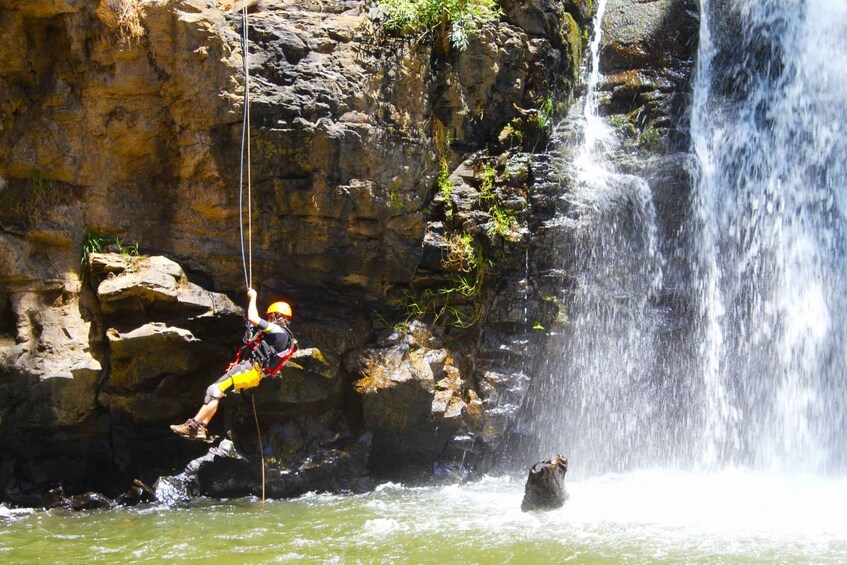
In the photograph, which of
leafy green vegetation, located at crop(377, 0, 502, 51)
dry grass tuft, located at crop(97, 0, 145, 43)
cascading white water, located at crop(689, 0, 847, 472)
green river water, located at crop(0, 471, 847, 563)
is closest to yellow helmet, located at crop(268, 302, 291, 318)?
green river water, located at crop(0, 471, 847, 563)

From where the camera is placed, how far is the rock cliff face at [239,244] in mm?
8859

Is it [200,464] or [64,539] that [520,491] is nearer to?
[200,464]

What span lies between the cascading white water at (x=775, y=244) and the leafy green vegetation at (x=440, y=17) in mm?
4172

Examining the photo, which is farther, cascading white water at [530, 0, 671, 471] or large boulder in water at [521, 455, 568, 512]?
cascading white water at [530, 0, 671, 471]

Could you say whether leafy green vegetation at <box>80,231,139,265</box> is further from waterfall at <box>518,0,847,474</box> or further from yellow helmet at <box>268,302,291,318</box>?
waterfall at <box>518,0,847,474</box>

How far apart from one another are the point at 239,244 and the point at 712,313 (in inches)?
269

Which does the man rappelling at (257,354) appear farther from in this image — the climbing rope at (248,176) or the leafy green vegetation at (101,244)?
the leafy green vegetation at (101,244)

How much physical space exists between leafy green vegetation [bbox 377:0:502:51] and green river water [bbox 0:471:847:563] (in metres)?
5.94

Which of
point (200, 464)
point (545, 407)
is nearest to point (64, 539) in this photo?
point (200, 464)

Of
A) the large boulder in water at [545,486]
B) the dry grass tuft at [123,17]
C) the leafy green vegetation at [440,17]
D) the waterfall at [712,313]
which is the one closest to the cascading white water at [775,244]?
the waterfall at [712,313]

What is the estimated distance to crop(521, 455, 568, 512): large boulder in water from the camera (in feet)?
26.3

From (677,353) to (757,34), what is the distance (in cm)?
568

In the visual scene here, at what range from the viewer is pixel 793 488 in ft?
31.4

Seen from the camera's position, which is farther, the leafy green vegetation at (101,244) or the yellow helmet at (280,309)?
the leafy green vegetation at (101,244)
